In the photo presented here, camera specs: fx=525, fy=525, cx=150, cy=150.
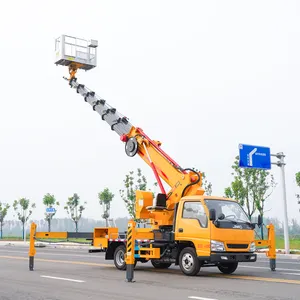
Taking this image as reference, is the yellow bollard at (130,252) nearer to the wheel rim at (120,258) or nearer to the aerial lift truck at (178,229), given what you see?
the aerial lift truck at (178,229)

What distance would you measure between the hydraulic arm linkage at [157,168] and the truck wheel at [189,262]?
174 centimetres

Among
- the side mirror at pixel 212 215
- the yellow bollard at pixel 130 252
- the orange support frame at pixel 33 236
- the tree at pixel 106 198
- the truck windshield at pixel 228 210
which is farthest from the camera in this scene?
the tree at pixel 106 198

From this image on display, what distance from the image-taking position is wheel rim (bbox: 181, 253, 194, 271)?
1436 centimetres

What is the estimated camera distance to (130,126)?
19266 mm

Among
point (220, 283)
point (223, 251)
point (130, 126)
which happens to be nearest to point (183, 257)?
point (223, 251)

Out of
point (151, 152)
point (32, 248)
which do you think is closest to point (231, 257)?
point (151, 152)

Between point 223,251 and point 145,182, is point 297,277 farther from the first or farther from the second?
point 145,182

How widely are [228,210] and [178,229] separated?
1.52 m

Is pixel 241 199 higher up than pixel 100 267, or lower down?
higher up

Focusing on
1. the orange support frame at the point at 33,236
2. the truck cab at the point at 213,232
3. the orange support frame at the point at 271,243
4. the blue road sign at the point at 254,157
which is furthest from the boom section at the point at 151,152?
the blue road sign at the point at 254,157

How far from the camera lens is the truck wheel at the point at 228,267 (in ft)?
50.2

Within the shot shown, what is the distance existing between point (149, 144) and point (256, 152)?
1117 centimetres

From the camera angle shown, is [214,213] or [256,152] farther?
[256,152]

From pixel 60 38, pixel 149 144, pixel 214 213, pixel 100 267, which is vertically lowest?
pixel 100 267
